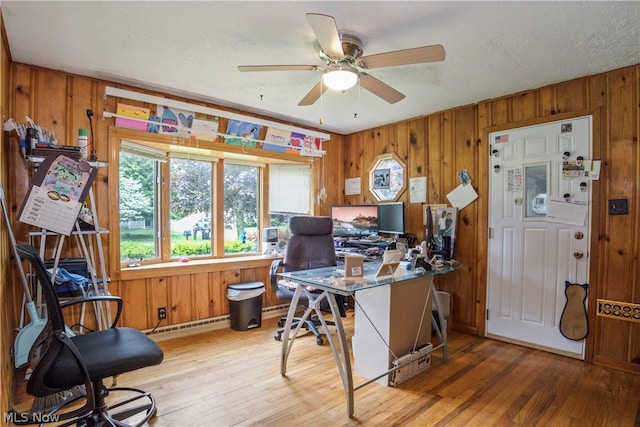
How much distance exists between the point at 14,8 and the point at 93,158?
0.97 m

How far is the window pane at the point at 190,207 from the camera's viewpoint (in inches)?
137

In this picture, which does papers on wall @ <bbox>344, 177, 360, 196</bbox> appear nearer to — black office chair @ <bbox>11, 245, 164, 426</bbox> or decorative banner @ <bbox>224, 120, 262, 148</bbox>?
decorative banner @ <bbox>224, 120, 262, 148</bbox>

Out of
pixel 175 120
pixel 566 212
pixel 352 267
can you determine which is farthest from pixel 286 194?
pixel 566 212

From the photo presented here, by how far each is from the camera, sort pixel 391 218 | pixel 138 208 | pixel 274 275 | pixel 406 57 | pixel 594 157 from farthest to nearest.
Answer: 1. pixel 391 218
2. pixel 138 208
3. pixel 274 275
4. pixel 594 157
5. pixel 406 57

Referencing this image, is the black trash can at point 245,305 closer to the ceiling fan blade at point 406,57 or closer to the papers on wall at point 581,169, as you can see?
the ceiling fan blade at point 406,57

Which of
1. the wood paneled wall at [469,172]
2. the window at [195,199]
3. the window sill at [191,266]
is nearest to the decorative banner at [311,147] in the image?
the window at [195,199]

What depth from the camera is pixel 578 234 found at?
2.72 metres

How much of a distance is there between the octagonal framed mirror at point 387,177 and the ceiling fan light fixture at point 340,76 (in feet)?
6.89

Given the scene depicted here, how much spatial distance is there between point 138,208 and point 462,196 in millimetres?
3210

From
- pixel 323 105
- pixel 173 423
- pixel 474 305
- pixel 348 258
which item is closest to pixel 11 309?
pixel 173 423

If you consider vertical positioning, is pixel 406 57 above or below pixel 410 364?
above

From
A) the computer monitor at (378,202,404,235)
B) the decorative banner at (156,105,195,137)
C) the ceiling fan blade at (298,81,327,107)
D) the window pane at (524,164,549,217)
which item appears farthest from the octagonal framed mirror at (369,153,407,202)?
the decorative banner at (156,105,195,137)

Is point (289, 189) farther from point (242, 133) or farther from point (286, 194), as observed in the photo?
point (242, 133)

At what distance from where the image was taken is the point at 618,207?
2.53m
